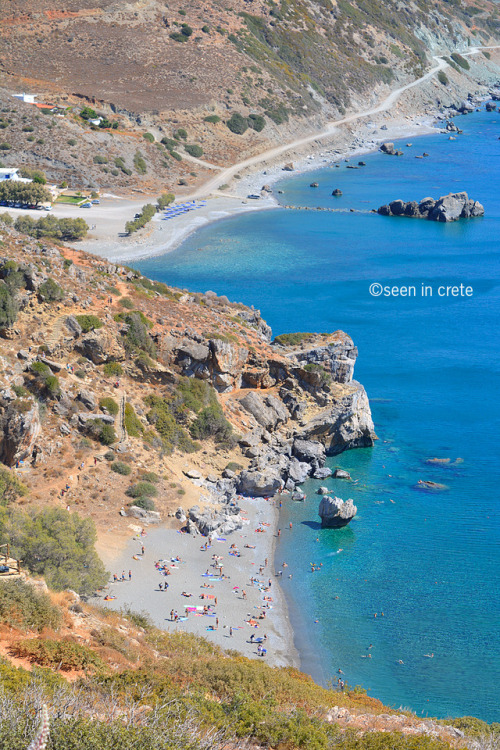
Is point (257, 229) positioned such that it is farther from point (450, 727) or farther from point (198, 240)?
point (450, 727)

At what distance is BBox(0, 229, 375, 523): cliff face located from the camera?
51.9m

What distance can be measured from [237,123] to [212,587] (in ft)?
411

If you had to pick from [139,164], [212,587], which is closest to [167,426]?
[212,587]

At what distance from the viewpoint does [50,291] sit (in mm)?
57406

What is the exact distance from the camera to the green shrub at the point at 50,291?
57.1 metres

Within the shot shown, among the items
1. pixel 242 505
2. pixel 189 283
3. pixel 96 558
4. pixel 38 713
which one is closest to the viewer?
pixel 38 713

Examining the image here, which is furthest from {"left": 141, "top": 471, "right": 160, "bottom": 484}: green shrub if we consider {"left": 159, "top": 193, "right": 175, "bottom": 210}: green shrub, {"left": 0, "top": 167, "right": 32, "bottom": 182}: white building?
{"left": 159, "top": 193, "right": 175, "bottom": 210}: green shrub

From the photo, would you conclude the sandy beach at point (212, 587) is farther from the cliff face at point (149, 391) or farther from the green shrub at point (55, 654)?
the green shrub at point (55, 654)

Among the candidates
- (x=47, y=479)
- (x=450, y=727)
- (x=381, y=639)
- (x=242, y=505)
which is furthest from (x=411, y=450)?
(x=450, y=727)

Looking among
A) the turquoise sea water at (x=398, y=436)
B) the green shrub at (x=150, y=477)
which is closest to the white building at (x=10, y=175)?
the turquoise sea water at (x=398, y=436)

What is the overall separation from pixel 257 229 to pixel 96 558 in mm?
90928

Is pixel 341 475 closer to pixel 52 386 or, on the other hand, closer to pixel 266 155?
pixel 52 386

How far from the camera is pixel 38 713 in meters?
19.8

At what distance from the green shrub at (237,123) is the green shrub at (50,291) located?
107711 millimetres
